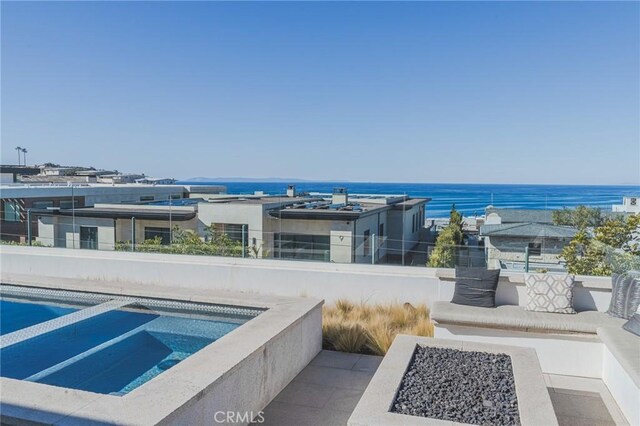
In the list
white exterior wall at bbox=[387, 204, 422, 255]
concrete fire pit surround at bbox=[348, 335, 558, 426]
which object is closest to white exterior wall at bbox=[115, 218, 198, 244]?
white exterior wall at bbox=[387, 204, 422, 255]

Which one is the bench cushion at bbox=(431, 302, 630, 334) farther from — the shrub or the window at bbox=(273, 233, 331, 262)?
the window at bbox=(273, 233, 331, 262)

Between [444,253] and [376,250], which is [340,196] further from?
[444,253]

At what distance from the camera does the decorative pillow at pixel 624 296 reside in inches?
179

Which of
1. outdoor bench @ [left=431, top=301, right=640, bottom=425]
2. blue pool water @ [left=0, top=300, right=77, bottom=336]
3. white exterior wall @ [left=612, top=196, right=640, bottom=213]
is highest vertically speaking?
white exterior wall @ [left=612, top=196, right=640, bottom=213]

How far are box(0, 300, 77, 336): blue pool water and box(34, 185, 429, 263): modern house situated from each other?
189 cm

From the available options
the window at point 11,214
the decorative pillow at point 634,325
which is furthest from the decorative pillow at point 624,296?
the window at point 11,214

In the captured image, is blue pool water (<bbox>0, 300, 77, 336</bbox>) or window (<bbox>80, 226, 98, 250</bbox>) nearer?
blue pool water (<bbox>0, 300, 77, 336</bbox>)

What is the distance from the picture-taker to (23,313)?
580 centimetres

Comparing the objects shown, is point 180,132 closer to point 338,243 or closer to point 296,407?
point 338,243

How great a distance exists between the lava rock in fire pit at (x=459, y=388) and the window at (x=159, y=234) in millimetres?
5114

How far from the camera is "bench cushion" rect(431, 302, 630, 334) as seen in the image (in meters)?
4.41

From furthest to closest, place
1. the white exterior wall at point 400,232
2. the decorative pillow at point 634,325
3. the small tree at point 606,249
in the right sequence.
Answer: the white exterior wall at point 400,232
the small tree at point 606,249
the decorative pillow at point 634,325

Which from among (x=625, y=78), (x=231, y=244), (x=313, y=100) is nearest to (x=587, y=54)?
(x=625, y=78)

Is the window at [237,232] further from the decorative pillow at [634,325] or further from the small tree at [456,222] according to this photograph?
the decorative pillow at [634,325]
